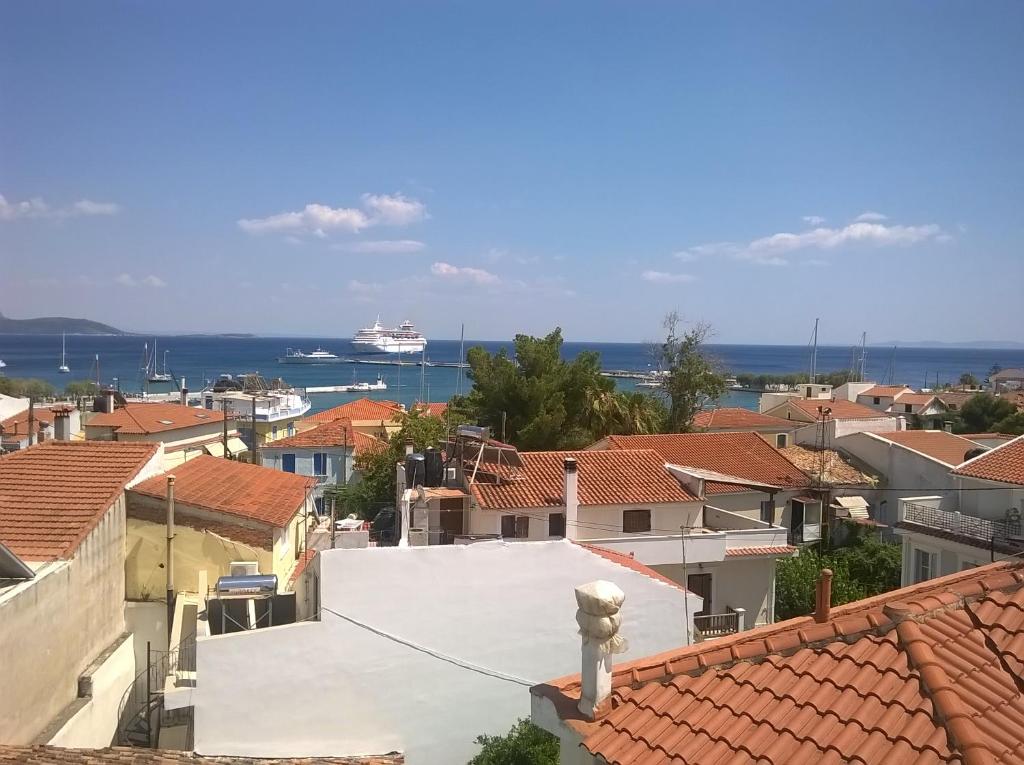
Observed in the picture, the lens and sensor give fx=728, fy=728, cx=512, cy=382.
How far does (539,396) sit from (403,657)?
67.2 feet

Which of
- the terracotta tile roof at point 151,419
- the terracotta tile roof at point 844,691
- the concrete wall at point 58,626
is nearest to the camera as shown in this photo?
the terracotta tile roof at point 844,691

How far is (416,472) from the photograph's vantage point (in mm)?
19984

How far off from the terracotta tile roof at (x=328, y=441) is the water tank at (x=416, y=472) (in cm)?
1506

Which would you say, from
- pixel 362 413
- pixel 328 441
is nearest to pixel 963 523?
pixel 328 441

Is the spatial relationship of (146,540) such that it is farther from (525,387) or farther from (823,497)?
(823,497)

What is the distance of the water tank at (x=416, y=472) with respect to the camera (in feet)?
65.5

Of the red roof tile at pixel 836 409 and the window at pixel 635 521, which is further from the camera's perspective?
the red roof tile at pixel 836 409

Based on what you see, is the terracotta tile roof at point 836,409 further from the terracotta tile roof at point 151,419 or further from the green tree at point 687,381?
the terracotta tile roof at point 151,419

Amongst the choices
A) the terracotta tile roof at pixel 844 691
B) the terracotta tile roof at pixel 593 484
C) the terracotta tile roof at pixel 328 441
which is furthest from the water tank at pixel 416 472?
the terracotta tile roof at pixel 328 441

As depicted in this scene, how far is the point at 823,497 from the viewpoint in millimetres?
28703

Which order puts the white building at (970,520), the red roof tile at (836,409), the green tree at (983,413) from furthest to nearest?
the green tree at (983,413), the red roof tile at (836,409), the white building at (970,520)

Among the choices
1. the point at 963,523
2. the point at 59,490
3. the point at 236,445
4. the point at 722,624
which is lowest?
the point at 722,624

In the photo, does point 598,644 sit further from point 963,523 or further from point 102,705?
point 963,523

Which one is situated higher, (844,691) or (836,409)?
(844,691)
